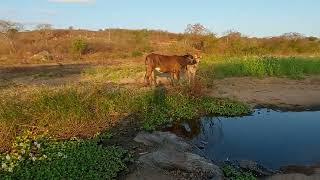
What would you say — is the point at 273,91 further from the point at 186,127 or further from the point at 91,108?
the point at 91,108

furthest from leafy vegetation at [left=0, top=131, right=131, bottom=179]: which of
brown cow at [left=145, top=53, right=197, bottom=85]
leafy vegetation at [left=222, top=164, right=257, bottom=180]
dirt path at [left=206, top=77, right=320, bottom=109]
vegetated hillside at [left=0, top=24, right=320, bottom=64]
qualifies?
vegetated hillside at [left=0, top=24, right=320, bottom=64]

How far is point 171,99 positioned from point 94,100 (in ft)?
7.77

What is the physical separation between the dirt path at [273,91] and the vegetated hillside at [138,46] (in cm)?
1028

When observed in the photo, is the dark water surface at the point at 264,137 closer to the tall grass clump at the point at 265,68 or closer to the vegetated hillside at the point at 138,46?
the tall grass clump at the point at 265,68

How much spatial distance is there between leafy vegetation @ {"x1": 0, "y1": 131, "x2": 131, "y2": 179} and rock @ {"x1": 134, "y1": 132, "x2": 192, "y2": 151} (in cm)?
72

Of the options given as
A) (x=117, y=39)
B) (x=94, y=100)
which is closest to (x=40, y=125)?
(x=94, y=100)

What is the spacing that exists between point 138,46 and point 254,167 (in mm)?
32521

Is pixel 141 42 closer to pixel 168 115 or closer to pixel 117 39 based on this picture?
pixel 117 39

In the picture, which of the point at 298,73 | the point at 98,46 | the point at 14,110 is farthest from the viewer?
the point at 98,46

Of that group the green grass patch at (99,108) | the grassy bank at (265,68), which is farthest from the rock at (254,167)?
the grassy bank at (265,68)

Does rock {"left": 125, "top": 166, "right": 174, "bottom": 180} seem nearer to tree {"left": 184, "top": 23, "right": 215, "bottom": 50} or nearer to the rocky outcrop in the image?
the rocky outcrop

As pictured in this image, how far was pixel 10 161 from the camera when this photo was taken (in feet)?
24.4

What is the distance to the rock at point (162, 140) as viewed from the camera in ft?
27.6

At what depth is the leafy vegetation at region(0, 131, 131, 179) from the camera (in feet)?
23.2
